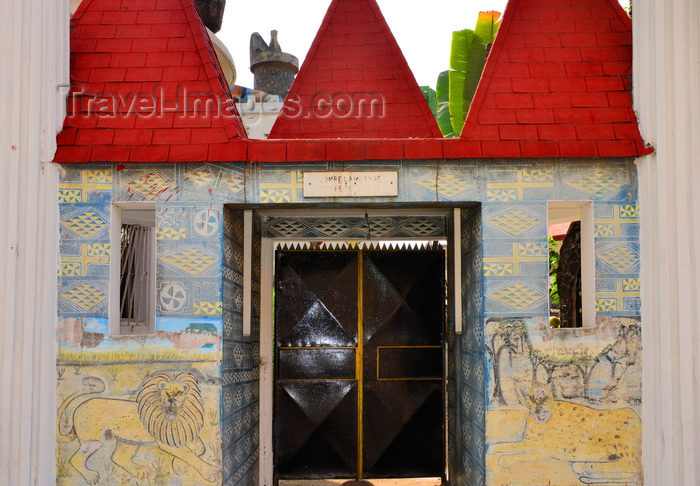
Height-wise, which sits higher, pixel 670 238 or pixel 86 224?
pixel 86 224

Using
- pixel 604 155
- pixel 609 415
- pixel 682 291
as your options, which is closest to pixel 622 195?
pixel 604 155

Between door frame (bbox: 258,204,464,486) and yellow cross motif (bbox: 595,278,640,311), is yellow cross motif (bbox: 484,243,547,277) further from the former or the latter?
door frame (bbox: 258,204,464,486)

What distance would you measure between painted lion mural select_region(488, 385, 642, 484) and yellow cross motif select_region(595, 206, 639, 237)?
149 cm

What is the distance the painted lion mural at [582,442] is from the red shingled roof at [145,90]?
339cm

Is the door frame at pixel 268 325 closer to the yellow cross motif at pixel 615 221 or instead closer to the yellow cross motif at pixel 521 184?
the yellow cross motif at pixel 521 184

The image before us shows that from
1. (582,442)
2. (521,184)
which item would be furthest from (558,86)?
(582,442)

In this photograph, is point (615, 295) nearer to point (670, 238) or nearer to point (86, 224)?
point (670, 238)

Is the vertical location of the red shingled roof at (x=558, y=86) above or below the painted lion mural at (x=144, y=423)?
above

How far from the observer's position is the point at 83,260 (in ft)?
16.9

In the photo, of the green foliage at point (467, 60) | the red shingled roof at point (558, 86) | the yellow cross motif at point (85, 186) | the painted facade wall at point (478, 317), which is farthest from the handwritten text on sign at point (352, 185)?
the green foliage at point (467, 60)

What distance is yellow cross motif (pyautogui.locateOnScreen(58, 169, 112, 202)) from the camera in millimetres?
5203

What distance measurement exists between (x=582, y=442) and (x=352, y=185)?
293 centimetres

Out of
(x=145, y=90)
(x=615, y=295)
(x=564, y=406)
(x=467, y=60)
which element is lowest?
(x=564, y=406)

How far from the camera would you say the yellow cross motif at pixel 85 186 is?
17.1 feet
